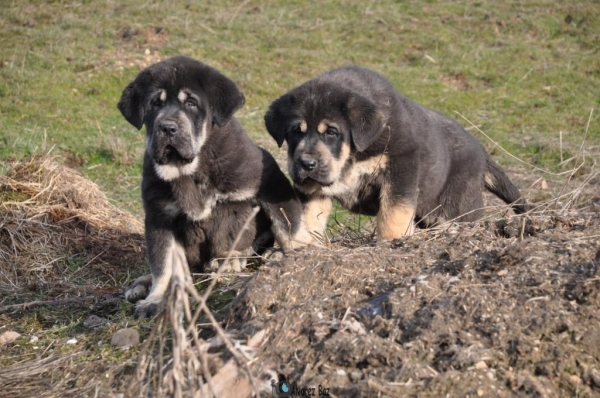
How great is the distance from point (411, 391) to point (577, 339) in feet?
2.65

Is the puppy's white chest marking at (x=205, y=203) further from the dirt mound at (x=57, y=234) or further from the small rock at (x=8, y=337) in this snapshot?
the small rock at (x=8, y=337)

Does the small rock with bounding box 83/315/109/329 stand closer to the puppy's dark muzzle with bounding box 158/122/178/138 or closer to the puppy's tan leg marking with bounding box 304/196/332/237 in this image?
the puppy's dark muzzle with bounding box 158/122/178/138

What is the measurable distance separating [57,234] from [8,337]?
244cm

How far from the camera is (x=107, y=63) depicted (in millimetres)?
13227

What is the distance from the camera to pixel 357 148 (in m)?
6.00

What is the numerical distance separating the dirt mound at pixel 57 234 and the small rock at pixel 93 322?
986mm

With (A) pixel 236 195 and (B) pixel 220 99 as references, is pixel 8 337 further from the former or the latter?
(B) pixel 220 99

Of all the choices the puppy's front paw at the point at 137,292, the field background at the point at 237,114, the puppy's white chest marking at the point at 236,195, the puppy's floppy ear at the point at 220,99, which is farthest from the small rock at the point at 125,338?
the puppy's floppy ear at the point at 220,99

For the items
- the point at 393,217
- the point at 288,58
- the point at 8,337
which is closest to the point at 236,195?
the point at 393,217

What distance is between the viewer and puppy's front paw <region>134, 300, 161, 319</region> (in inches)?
200

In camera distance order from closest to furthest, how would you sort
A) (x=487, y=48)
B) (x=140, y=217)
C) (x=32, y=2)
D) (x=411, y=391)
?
(x=411, y=391)
(x=140, y=217)
(x=487, y=48)
(x=32, y=2)

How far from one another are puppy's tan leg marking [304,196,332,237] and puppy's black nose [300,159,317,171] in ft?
1.41

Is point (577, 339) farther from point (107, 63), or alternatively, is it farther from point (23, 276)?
point (107, 63)

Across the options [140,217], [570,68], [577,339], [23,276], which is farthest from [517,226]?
→ [570,68]
